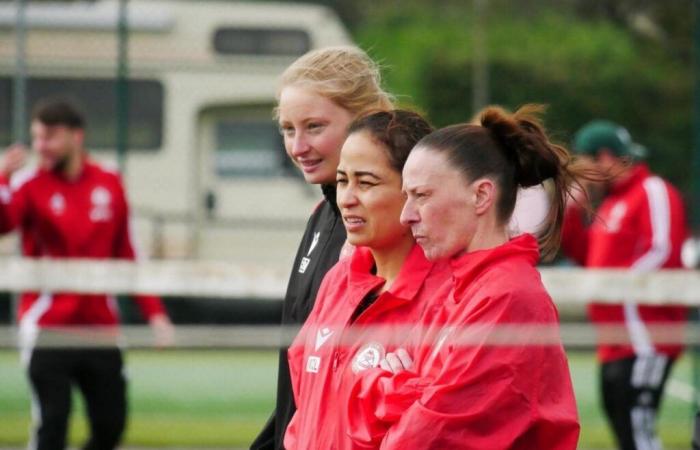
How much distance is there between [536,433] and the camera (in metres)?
2.86

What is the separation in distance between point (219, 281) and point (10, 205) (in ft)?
5.65

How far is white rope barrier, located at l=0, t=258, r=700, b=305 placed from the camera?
6477mm

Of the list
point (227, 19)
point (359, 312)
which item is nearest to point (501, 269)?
point (359, 312)

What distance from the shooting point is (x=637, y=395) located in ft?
22.3

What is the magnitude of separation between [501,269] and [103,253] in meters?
4.01

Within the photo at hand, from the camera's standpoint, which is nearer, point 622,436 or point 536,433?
point 536,433

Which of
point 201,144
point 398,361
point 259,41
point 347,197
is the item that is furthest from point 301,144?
point 201,144

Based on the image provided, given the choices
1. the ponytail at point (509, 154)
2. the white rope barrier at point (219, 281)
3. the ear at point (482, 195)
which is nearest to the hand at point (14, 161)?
the white rope barrier at point (219, 281)

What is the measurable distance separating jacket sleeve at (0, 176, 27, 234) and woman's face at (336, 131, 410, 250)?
129 inches

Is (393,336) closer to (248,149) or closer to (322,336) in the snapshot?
(322,336)

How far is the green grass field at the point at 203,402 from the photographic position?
29.7ft

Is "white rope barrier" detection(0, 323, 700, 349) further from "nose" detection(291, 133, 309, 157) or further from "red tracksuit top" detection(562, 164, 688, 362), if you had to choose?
"nose" detection(291, 133, 309, 157)

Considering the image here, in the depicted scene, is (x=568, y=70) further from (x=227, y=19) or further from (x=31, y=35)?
(x=31, y=35)

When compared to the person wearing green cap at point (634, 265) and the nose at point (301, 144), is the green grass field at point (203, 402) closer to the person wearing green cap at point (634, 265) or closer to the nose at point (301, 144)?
the person wearing green cap at point (634, 265)
